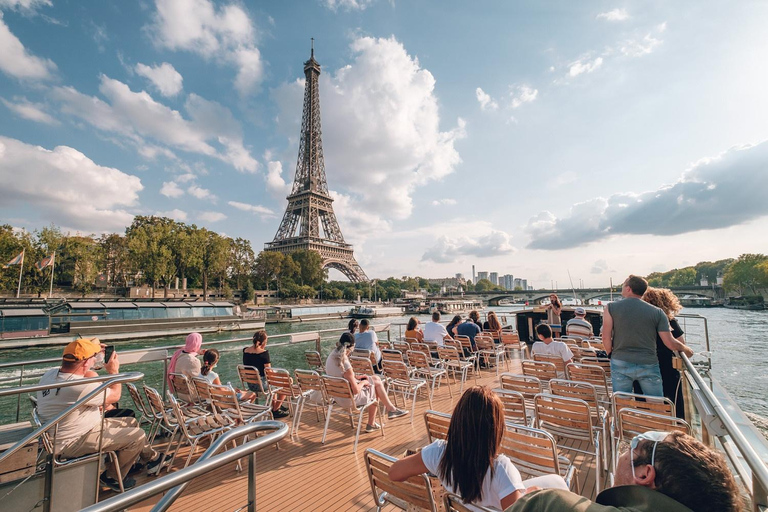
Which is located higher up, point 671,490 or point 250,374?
point 671,490

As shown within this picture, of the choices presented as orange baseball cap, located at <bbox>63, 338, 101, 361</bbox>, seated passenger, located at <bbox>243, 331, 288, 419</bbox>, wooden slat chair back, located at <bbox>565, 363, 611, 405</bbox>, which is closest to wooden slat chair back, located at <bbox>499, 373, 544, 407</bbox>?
wooden slat chair back, located at <bbox>565, 363, 611, 405</bbox>

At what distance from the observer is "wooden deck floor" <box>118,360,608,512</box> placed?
11.1 ft

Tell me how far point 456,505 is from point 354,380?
2.83 m

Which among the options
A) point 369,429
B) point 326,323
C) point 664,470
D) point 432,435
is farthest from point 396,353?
point 326,323

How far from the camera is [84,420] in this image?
3.14 metres

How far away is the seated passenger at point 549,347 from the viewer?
18.2 feet

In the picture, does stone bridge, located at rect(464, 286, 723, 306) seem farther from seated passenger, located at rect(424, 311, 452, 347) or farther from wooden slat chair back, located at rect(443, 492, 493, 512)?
wooden slat chair back, located at rect(443, 492, 493, 512)

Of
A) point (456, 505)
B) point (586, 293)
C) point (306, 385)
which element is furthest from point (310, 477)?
point (586, 293)

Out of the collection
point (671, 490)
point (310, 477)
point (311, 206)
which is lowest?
point (310, 477)

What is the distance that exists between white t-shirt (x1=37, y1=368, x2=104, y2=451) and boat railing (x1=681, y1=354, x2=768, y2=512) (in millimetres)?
4161

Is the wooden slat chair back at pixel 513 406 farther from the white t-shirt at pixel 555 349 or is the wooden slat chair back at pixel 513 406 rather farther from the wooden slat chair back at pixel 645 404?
the white t-shirt at pixel 555 349

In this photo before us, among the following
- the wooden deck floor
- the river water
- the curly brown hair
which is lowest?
the river water

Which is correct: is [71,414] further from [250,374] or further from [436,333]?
[436,333]

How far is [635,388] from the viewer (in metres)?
3.99
